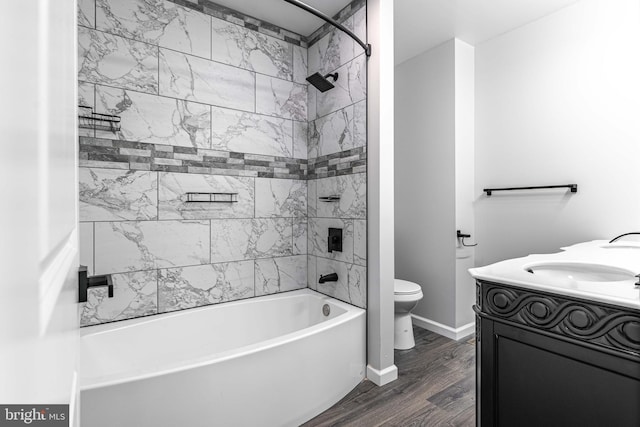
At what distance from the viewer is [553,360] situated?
1.06 m

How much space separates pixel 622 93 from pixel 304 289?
2709 millimetres

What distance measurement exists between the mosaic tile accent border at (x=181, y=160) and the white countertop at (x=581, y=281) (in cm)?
174

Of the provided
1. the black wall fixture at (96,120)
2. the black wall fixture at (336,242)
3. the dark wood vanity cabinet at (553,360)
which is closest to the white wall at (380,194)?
the black wall fixture at (336,242)

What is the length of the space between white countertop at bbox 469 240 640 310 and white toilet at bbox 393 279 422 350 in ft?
3.86

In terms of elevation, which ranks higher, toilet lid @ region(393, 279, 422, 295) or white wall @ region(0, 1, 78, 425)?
white wall @ region(0, 1, 78, 425)

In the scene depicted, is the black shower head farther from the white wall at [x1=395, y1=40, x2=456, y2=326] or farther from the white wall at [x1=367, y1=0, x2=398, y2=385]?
the white wall at [x1=395, y1=40, x2=456, y2=326]

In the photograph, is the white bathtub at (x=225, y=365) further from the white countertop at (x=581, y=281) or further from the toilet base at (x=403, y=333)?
the white countertop at (x=581, y=281)

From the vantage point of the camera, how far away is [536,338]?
1093 millimetres

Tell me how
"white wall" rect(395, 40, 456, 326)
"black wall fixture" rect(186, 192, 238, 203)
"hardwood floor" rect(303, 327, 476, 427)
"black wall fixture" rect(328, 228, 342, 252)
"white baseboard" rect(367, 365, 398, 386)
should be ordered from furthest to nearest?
"white wall" rect(395, 40, 456, 326)
"black wall fixture" rect(328, 228, 342, 252)
"black wall fixture" rect(186, 192, 238, 203)
"white baseboard" rect(367, 365, 398, 386)
"hardwood floor" rect(303, 327, 476, 427)

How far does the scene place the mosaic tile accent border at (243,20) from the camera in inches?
88.7

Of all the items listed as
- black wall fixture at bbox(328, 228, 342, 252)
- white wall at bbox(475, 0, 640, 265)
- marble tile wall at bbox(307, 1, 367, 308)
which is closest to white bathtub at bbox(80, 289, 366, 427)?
marble tile wall at bbox(307, 1, 367, 308)
